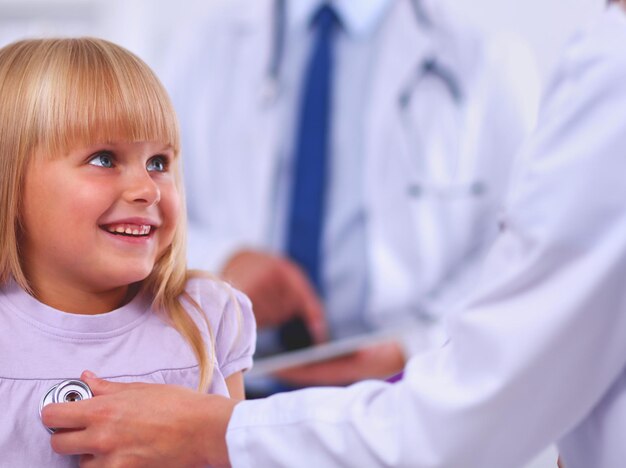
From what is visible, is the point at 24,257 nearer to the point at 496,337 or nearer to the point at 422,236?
the point at 496,337

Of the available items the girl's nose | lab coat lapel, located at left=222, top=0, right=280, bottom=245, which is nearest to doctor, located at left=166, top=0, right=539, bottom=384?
lab coat lapel, located at left=222, top=0, right=280, bottom=245

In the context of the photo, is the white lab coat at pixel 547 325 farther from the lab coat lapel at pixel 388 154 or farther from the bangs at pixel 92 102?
the lab coat lapel at pixel 388 154

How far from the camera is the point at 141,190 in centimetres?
66

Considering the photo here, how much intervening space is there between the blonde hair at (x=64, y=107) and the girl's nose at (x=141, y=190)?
0.03 metres

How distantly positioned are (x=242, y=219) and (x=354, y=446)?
0.98m

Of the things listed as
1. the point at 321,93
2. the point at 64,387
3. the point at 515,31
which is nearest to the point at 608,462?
the point at 64,387

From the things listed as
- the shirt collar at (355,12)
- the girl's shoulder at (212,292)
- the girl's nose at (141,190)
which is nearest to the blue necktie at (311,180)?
the shirt collar at (355,12)

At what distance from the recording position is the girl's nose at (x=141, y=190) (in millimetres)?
658

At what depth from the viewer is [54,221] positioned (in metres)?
0.68

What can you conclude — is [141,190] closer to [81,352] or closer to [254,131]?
[81,352]

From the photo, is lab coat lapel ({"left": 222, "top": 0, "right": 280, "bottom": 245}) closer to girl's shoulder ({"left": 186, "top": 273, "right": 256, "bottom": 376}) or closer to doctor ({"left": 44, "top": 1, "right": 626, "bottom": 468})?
girl's shoulder ({"left": 186, "top": 273, "right": 256, "bottom": 376})

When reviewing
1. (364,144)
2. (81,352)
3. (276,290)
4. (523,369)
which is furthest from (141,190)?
(364,144)

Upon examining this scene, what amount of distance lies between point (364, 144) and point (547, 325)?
0.97 metres

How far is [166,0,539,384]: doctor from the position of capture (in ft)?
4.94
